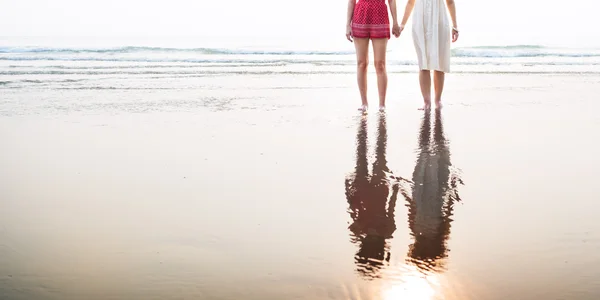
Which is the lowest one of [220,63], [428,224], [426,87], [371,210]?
[428,224]

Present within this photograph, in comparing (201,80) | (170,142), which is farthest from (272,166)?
(201,80)

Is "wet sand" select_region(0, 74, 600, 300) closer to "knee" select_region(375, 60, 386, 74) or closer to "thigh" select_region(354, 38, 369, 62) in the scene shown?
"knee" select_region(375, 60, 386, 74)

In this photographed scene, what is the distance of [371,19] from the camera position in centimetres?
807

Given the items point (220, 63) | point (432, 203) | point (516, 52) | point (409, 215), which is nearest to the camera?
point (409, 215)

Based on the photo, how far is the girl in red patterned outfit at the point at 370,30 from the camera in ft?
26.5

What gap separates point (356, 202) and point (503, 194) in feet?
2.59

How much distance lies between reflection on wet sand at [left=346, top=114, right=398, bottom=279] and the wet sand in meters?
0.02

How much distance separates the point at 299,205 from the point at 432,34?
189 inches

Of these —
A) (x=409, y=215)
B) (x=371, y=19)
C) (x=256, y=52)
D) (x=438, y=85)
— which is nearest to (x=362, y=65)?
(x=371, y=19)

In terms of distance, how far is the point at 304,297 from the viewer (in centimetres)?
248

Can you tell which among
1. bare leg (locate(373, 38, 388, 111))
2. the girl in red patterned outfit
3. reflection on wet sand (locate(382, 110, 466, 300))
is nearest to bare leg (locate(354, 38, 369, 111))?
the girl in red patterned outfit

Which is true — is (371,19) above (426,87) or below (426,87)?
above

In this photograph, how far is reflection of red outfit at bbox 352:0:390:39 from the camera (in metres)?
8.05

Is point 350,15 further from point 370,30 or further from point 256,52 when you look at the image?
point 256,52
